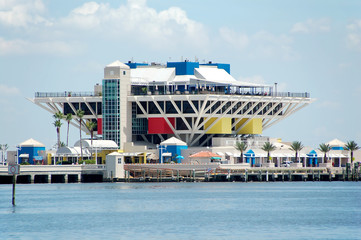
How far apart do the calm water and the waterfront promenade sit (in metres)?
20.8

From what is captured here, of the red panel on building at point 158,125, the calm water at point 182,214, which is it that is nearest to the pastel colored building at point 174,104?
the red panel on building at point 158,125

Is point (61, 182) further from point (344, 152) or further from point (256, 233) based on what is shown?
point (256, 233)

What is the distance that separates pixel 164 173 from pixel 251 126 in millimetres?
25760

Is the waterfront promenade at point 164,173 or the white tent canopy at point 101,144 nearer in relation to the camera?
the waterfront promenade at point 164,173

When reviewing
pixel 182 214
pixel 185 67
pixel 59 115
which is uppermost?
pixel 185 67

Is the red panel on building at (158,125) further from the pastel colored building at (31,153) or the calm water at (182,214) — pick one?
the calm water at (182,214)

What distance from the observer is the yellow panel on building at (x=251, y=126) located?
600 feet

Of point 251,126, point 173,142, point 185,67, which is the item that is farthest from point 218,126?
point 185,67

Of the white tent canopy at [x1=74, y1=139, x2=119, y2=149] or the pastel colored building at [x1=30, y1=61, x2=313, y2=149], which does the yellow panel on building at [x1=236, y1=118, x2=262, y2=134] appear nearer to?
the pastel colored building at [x1=30, y1=61, x2=313, y2=149]

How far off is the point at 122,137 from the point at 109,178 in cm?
1259

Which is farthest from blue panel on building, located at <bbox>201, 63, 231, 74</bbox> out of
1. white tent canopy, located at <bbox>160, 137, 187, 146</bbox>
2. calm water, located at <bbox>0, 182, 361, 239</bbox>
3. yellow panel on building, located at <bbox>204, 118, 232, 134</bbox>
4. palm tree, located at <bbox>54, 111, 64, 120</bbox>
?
calm water, located at <bbox>0, 182, 361, 239</bbox>

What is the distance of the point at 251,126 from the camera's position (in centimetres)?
18288

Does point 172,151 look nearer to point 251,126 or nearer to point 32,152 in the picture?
point 251,126

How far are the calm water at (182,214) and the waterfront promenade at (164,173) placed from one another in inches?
819
